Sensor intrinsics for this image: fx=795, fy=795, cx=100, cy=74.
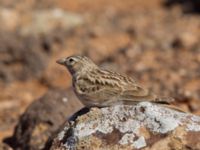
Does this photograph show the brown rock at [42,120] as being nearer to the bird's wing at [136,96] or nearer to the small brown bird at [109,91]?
the small brown bird at [109,91]

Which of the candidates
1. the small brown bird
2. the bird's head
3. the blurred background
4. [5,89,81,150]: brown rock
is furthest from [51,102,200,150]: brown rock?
the blurred background

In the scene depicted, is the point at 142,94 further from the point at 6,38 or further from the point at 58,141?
the point at 6,38

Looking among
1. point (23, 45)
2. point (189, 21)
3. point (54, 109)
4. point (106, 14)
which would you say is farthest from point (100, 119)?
point (106, 14)

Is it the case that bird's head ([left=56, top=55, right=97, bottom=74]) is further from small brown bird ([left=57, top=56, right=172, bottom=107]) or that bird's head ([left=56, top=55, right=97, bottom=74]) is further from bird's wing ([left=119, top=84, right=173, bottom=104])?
bird's wing ([left=119, top=84, right=173, bottom=104])

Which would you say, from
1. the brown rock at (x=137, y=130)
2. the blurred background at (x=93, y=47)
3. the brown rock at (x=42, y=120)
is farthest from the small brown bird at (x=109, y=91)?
the blurred background at (x=93, y=47)

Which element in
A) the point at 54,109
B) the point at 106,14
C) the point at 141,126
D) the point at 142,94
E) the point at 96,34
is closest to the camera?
the point at 141,126

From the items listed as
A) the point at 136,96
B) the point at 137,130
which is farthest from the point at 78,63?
the point at 137,130

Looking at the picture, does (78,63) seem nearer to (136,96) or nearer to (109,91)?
(109,91)
